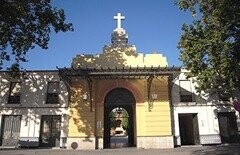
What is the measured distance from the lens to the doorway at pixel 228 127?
81.6 ft

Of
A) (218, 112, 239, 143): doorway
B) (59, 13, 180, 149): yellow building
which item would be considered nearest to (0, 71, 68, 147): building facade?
(59, 13, 180, 149): yellow building

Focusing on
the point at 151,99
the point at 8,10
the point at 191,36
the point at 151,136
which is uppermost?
the point at 8,10

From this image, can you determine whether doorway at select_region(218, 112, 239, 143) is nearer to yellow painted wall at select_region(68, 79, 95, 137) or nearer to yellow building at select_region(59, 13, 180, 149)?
yellow building at select_region(59, 13, 180, 149)

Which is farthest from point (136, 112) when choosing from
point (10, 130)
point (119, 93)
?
point (10, 130)

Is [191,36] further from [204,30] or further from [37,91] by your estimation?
[37,91]

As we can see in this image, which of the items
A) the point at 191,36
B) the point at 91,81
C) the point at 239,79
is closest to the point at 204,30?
the point at 191,36

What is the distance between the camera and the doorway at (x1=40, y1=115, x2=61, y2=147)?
2395cm

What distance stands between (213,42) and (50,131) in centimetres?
1521

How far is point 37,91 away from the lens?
24766 mm

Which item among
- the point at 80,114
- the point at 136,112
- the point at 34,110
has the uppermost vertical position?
the point at 34,110

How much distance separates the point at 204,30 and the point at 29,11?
11.0m

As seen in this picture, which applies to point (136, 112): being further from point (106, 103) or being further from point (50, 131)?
point (50, 131)

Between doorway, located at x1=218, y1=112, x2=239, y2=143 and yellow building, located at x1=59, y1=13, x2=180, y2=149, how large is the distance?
464cm

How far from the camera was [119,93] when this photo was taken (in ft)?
77.4
